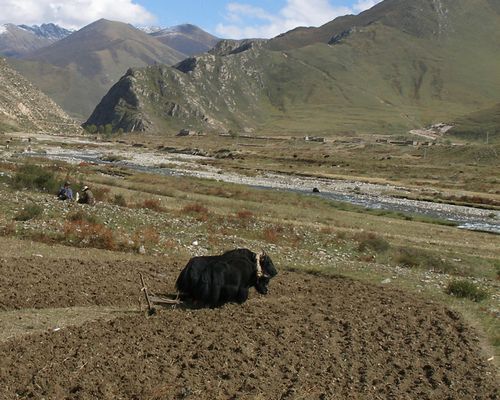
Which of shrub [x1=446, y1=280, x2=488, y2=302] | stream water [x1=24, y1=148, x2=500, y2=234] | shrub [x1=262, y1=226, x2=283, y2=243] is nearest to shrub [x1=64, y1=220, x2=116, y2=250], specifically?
shrub [x1=262, y1=226, x2=283, y2=243]

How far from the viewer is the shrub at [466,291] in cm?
2070

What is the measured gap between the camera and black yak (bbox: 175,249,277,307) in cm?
1577

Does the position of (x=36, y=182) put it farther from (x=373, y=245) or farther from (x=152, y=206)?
(x=373, y=245)

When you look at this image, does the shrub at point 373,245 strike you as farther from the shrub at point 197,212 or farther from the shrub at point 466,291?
the shrub at point 466,291

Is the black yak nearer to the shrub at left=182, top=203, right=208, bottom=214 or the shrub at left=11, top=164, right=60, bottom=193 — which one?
the shrub at left=182, top=203, right=208, bottom=214

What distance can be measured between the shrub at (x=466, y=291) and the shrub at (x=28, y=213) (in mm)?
18919

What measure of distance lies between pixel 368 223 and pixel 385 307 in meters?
29.3

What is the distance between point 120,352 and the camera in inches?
467

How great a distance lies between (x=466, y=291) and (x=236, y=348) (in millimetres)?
11844

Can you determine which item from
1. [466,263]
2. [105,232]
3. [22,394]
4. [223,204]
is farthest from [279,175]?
[22,394]

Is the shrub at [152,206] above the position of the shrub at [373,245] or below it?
above

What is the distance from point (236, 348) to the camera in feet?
41.3

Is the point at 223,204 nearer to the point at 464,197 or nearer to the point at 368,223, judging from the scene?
the point at 368,223

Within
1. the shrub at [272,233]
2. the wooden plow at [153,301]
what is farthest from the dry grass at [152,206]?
the wooden plow at [153,301]
